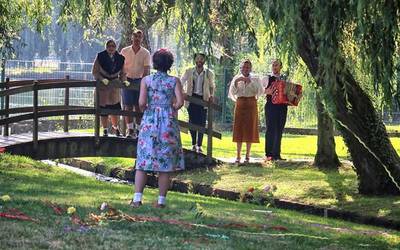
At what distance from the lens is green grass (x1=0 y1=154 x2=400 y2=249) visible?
6.53 metres

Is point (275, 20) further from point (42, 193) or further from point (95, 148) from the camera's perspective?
point (95, 148)

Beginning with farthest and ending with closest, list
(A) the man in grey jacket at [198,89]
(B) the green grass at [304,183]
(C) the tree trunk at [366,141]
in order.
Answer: (A) the man in grey jacket at [198,89]
(B) the green grass at [304,183]
(C) the tree trunk at [366,141]

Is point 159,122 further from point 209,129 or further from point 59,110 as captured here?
point 209,129

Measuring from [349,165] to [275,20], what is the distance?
7949 millimetres

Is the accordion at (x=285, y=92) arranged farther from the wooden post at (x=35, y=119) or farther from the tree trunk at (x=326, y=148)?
the wooden post at (x=35, y=119)

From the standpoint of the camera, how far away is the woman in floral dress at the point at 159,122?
29.5 ft

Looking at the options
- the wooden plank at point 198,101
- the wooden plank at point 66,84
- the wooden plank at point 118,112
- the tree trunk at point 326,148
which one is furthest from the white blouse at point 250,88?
the wooden plank at point 66,84

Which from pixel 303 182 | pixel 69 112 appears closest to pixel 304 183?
pixel 303 182

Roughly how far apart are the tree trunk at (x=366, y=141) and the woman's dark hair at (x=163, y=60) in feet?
8.96

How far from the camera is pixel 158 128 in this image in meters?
8.97

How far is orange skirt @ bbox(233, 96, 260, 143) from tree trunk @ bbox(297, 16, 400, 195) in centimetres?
398

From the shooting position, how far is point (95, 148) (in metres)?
15.8

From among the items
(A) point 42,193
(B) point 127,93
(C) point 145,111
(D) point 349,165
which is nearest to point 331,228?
(C) point 145,111

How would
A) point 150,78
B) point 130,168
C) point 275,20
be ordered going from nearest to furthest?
point 275,20
point 150,78
point 130,168
